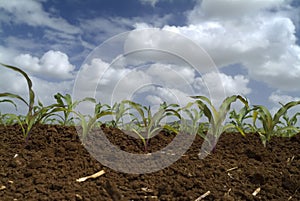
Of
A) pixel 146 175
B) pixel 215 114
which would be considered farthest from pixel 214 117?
pixel 146 175

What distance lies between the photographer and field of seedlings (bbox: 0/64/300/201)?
2.29m

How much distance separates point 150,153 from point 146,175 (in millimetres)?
425

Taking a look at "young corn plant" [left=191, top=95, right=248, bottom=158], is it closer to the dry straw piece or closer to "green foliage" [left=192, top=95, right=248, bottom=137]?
"green foliage" [left=192, top=95, right=248, bottom=137]

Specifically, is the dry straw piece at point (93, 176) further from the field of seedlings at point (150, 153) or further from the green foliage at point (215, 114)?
the green foliage at point (215, 114)

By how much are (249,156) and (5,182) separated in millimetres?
1974

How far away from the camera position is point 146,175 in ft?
8.30

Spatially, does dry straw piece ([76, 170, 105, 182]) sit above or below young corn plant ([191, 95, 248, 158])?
below

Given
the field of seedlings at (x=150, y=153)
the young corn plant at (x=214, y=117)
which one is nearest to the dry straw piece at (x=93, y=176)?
the field of seedlings at (x=150, y=153)

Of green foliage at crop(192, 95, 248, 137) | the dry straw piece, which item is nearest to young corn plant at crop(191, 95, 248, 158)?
green foliage at crop(192, 95, 248, 137)

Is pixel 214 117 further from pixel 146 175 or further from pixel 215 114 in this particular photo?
pixel 146 175

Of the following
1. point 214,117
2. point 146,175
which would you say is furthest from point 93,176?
point 214,117

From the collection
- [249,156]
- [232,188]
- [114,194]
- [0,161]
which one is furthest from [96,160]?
[249,156]

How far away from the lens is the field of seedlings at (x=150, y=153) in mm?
2293

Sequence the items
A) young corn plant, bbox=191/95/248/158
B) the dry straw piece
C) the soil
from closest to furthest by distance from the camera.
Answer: the soil < the dry straw piece < young corn plant, bbox=191/95/248/158
